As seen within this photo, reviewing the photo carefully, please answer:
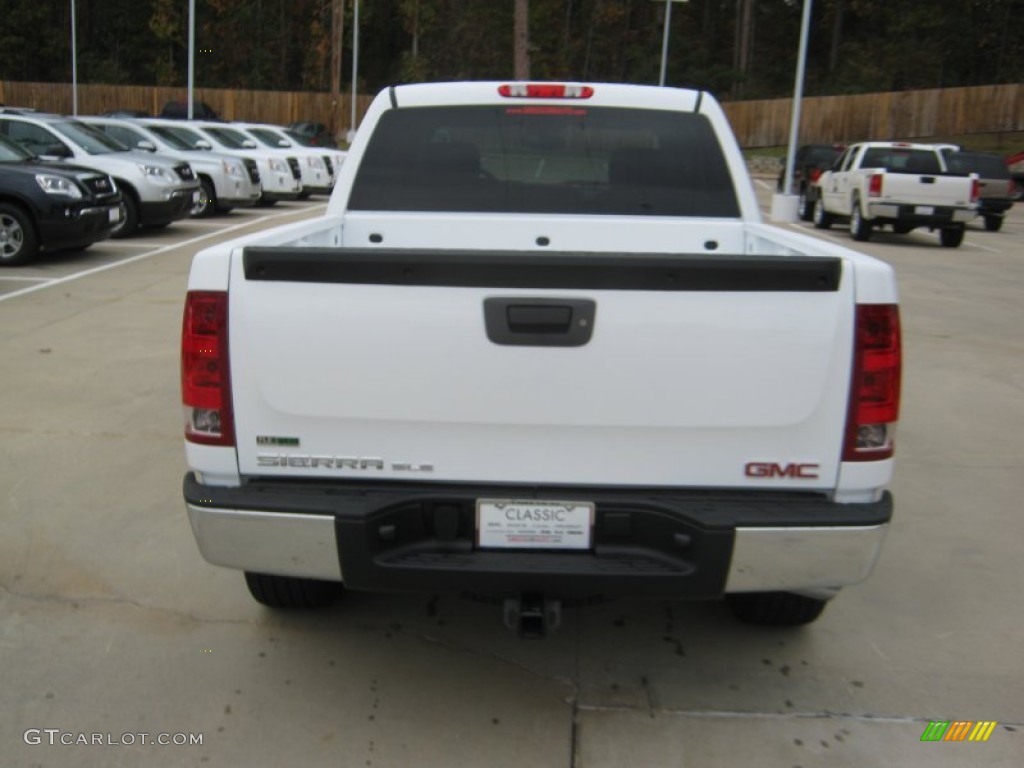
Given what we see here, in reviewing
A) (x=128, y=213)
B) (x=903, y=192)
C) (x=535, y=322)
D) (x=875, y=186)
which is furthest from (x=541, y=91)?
(x=903, y=192)

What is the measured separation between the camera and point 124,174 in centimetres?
1400

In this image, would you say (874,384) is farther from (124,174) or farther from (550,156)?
(124,174)

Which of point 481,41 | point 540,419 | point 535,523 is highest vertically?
point 481,41

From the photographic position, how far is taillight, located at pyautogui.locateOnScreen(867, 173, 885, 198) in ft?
56.8

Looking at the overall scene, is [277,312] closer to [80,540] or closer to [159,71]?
[80,540]

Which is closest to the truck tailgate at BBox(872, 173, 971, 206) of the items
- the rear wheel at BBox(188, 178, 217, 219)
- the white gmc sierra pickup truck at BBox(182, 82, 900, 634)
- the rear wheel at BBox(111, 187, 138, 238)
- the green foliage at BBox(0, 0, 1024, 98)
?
the rear wheel at BBox(188, 178, 217, 219)

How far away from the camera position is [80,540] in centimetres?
457

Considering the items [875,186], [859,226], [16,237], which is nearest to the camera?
[16,237]

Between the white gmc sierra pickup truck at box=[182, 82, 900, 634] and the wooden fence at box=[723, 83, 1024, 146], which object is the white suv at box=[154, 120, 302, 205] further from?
the wooden fence at box=[723, 83, 1024, 146]

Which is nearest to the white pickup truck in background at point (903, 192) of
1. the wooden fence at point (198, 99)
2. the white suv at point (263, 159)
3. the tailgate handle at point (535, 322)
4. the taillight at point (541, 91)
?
the white suv at point (263, 159)

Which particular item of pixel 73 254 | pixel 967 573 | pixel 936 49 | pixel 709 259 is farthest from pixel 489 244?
pixel 936 49

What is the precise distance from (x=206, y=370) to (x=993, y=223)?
22.7 m

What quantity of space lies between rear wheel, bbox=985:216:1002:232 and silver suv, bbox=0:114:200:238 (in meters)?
16.8

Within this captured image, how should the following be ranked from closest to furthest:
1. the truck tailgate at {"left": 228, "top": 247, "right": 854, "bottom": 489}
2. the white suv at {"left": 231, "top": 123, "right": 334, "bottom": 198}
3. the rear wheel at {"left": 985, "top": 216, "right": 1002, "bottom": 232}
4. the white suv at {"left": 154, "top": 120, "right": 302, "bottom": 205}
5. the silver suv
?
the truck tailgate at {"left": 228, "top": 247, "right": 854, "bottom": 489} < the silver suv < the white suv at {"left": 154, "top": 120, "right": 302, "bottom": 205} < the white suv at {"left": 231, "top": 123, "right": 334, "bottom": 198} < the rear wheel at {"left": 985, "top": 216, "right": 1002, "bottom": 232}
